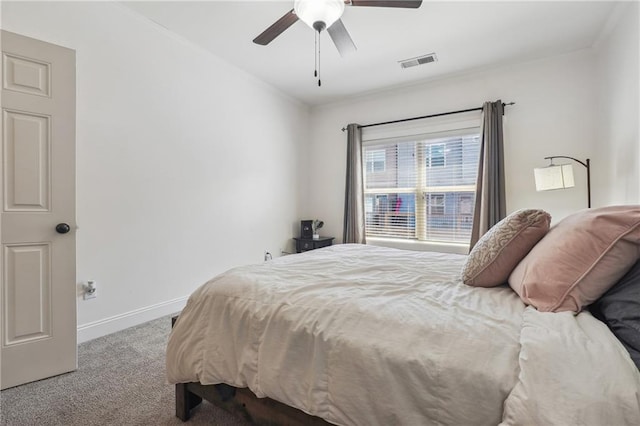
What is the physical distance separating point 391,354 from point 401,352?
30mm

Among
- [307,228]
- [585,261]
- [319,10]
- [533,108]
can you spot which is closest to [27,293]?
[319,10]

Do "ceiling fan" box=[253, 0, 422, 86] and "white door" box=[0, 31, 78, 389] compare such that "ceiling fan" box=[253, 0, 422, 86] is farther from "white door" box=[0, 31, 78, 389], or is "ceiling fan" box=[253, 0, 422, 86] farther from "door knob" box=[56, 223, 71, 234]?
"door knob" box=[56, 223, 71, 234]

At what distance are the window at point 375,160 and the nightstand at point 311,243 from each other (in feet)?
3.81

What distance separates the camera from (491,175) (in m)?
3.31

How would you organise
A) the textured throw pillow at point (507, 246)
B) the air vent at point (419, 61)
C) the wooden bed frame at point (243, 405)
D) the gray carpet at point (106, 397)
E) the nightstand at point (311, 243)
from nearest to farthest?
the wooden bed frame at point (243, 405), the textured throw pillow at point (507, 246), the gray carpet at point (106, 397), the air vent at point (419, 61), the nightstand at point (311, 243)

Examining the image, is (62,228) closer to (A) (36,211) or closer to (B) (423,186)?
(A) (36,211)

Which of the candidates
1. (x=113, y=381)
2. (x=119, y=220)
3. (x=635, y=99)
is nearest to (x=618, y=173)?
(x=635, y=99)

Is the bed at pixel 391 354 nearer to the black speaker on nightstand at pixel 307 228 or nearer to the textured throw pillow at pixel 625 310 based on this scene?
the textured throw pillow at pixel 625 310

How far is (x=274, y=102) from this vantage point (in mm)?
4117

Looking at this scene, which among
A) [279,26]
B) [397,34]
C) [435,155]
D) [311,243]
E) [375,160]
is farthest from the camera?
[375,160]

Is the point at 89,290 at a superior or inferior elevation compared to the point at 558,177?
inferior

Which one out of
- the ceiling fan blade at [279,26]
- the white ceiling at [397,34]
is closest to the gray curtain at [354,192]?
the white ceiling at [397,34]

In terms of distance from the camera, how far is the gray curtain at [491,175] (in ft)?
10.8

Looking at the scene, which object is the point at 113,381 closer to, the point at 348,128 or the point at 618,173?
the point at 348,128
